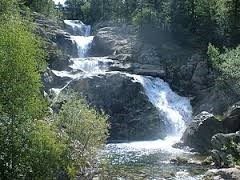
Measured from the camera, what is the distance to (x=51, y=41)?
279ft

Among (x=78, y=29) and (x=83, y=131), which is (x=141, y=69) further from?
(x=83, y=131)

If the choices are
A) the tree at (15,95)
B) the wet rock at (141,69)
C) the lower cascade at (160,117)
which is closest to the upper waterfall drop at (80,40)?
the lower cascade at (160,117)

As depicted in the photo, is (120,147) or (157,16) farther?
(157,16)

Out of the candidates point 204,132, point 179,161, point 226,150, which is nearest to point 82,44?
point 204,132

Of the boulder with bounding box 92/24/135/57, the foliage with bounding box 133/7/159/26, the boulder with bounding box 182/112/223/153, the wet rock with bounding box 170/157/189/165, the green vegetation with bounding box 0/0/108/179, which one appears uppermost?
the foliage with bounding box 133/7/159/26

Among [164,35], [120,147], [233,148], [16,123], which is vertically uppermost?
[164,35]

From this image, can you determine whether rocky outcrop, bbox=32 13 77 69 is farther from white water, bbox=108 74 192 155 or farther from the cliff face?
white water, bbox=108 74 192 155

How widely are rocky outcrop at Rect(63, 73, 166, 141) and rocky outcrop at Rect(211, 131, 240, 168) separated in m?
21.1

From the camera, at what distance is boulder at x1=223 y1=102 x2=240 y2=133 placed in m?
59.8

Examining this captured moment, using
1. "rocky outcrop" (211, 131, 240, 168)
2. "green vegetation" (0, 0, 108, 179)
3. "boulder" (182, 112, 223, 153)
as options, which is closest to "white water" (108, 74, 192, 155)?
"boulder" (182, 112, 223, 153)

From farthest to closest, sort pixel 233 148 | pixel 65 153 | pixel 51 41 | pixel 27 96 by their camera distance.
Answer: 1. pixel 51 41
2. pixel 233 148
3. pixel 65 153
4. pixel 27 96

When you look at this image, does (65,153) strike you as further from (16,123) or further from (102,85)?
(102,85)

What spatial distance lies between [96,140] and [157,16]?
193 feet

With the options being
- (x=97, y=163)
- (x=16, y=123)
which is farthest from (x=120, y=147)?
(x=16, y=123)
